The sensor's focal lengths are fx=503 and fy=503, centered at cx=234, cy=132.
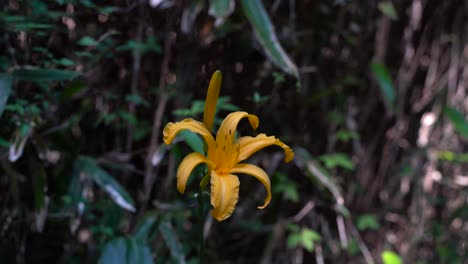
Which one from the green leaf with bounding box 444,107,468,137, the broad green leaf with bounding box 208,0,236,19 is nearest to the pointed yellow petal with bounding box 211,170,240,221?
the broad green leaf with bounding box 208,0,236,19

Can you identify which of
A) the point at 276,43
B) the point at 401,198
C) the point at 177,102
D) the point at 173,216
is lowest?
the point at 401,198

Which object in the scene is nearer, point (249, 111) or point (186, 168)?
point (186, 168)

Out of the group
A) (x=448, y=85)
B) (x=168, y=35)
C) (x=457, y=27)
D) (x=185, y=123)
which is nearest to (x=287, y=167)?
(x=168, y=35)

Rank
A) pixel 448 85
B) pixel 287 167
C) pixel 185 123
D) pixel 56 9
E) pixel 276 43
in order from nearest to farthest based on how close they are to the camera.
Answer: pixel 185 123 < pixel 276 43 < pixel 56 9 < pixel 287 167 < pixel 448 85

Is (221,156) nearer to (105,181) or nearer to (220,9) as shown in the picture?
(220,9)

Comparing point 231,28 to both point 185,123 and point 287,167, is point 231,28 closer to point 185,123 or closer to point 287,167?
point 287,167

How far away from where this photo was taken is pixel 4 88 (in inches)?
41.4

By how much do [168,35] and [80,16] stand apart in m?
0.26

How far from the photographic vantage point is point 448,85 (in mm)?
1988

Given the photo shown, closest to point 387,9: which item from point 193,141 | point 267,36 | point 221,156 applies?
point 267,36

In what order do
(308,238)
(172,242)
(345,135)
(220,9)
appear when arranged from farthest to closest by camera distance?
(345,135) < (308,238) < (172,242) < (220,9)

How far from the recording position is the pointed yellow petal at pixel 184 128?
721mm

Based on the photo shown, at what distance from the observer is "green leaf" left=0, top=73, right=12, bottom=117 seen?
3.38ft

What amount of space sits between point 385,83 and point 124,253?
114 centimetres
